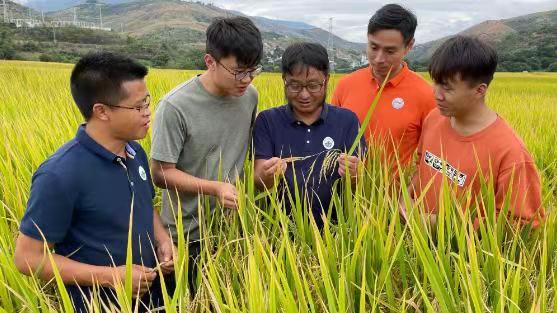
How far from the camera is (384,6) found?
218 cm

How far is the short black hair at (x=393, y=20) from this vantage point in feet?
6.97

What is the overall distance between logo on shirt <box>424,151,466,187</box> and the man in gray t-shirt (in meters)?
0.75

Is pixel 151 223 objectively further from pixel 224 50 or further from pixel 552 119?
pixel 552 119

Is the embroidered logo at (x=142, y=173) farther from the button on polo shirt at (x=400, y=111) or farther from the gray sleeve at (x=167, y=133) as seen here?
the button on polo shirt at (x=400, y=111)

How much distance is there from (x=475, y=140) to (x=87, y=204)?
132cm

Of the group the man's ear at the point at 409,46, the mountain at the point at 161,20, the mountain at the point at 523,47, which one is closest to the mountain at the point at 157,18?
the mountain at the point at 161,20

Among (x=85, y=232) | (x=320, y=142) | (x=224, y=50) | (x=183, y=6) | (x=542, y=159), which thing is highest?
(x=183, y=6)

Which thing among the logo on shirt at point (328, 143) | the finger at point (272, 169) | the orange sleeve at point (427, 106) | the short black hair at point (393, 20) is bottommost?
the finger at point (272, 169)

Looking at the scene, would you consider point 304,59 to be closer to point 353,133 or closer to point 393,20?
point 353,133

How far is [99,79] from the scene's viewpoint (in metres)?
1.38

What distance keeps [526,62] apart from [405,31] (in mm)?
39782

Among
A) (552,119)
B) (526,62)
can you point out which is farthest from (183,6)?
(552,119)

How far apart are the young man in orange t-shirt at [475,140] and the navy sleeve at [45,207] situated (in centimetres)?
108

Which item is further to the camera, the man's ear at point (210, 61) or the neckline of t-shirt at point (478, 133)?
the man's ear at point (210, 61)
